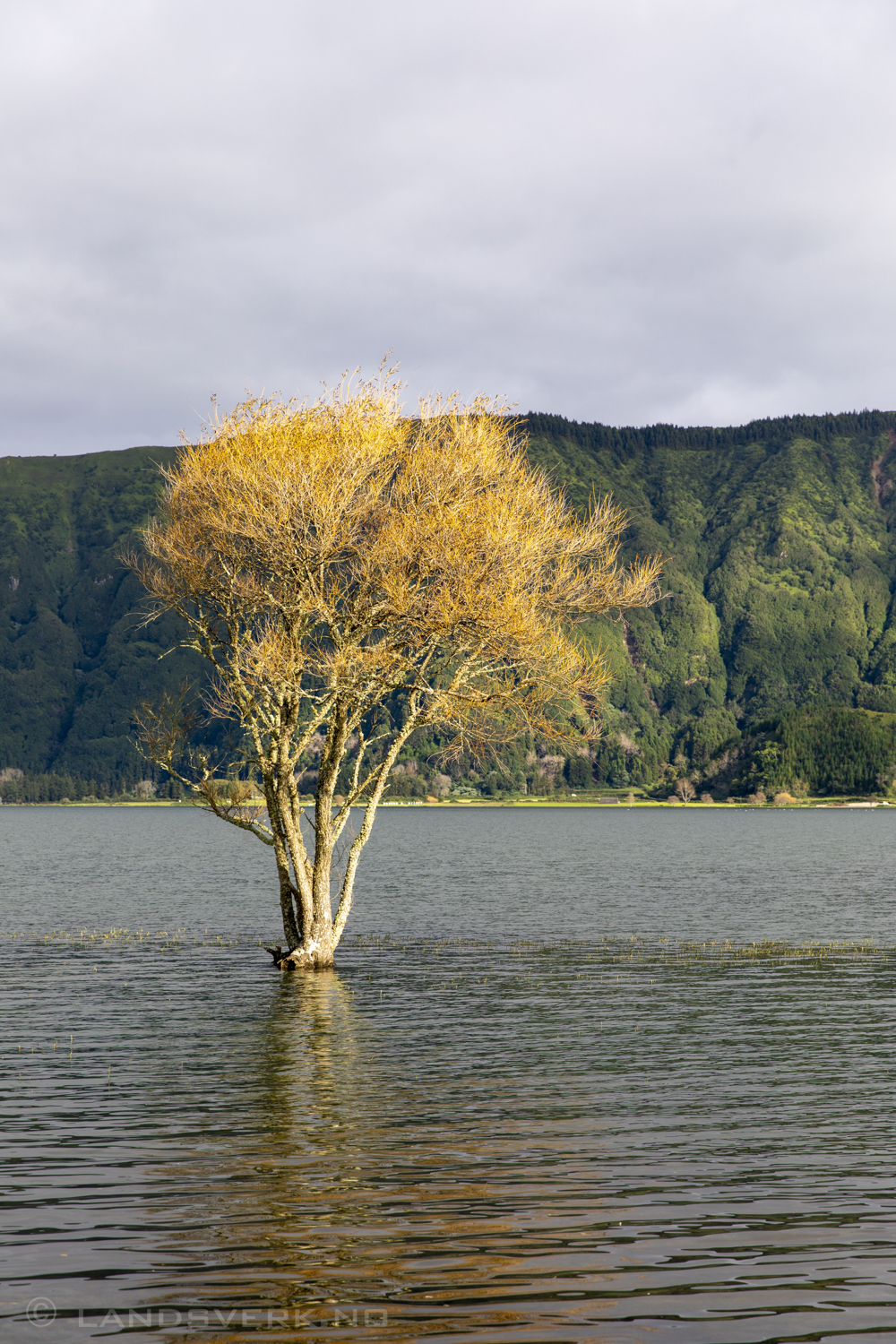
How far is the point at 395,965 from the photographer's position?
156 ft

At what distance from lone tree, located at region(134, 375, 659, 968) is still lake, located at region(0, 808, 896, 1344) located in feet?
28.1

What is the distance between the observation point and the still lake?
42.5 feet

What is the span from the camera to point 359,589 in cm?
4091

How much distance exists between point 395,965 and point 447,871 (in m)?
73.3
